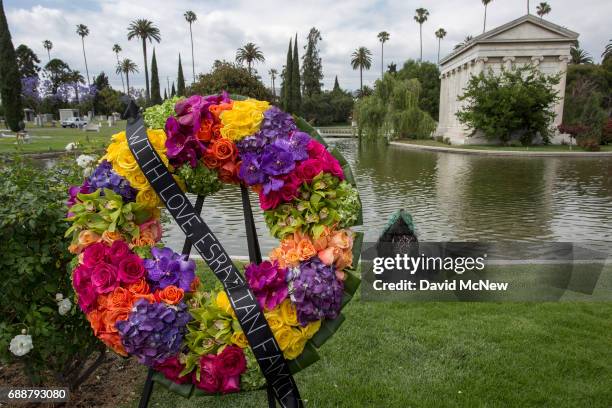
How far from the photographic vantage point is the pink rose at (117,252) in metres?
2.46

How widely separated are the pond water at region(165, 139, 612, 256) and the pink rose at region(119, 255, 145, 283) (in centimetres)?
260

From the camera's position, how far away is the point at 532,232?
901 centimetres

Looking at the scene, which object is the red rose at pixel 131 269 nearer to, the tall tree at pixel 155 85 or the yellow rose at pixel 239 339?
the yellow rose at pixel 239 339

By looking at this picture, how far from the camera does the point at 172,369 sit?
2477mm

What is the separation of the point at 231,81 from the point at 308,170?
930 inches

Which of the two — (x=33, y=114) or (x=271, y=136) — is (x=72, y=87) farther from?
(x=271, y=136)

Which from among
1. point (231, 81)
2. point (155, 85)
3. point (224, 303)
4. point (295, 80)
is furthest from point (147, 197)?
point (155, 85)

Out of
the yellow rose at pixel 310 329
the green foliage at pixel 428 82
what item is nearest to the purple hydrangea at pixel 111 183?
the yellow rose at pixel 310 329

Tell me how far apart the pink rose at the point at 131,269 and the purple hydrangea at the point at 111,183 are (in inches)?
14.9

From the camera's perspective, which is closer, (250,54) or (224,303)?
(224,303)

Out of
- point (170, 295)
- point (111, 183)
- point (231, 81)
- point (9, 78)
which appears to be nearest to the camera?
point (170, 295)

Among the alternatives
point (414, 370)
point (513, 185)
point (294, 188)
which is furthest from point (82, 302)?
point (513, 185)

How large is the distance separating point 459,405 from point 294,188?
218 centimetres
